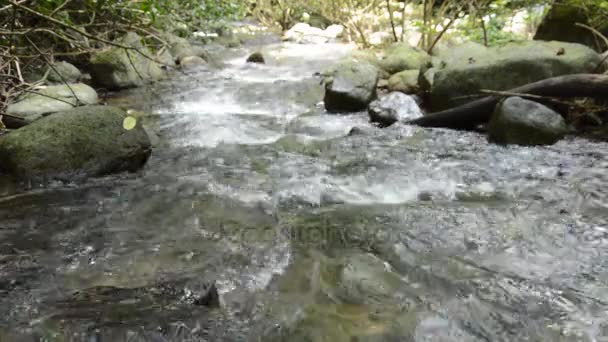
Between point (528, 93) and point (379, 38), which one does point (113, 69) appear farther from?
point (379, 38)

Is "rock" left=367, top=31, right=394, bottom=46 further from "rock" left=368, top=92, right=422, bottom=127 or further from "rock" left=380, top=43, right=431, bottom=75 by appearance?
"rock" left=368, top=92, right=422, bottom=127

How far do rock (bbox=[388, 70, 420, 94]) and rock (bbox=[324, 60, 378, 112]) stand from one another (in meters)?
0.64

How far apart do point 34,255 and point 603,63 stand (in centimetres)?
601

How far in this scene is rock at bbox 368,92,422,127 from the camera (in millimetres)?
5668

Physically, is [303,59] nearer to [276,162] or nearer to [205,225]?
[276,162]

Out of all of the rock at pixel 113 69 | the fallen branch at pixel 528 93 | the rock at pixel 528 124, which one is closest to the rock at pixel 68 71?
the rock at pixel 113 69

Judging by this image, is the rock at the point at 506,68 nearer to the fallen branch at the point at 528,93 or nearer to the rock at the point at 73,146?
the fallen branch at the point at 528,93

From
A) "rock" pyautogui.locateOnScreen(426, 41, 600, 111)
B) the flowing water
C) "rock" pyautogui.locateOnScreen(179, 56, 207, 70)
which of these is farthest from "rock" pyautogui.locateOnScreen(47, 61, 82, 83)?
"rock" pyautogui.locateOnScreen(426, 41, 600, 111)

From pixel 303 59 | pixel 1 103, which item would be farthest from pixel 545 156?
pixel 303 59

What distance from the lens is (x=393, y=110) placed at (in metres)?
5.71

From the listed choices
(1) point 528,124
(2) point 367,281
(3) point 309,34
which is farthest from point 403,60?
(3) point 309,34

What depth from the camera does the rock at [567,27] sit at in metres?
6.24

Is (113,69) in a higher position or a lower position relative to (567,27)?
lower

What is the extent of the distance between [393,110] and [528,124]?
1.67 meters
